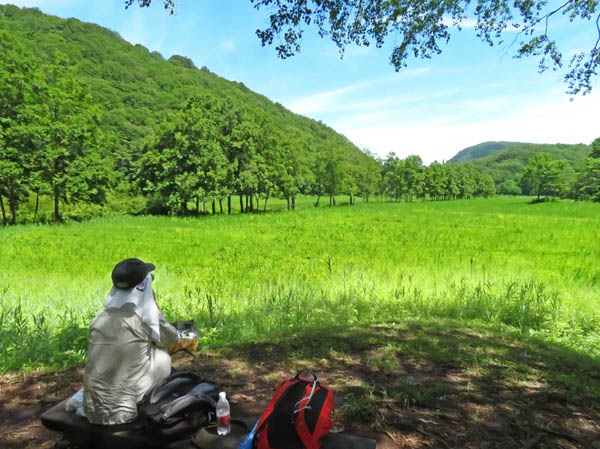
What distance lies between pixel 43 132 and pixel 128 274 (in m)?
30.6

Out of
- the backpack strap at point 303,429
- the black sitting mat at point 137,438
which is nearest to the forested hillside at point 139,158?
the black sitting mat at point 137,438

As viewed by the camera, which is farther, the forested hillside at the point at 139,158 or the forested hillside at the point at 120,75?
the forested hillside at the point at 120,75

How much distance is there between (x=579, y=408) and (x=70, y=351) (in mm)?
5929

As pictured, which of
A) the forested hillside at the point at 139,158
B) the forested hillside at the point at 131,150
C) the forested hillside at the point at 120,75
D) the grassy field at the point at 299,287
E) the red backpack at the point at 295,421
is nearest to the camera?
the red backpack at the point at 295,421

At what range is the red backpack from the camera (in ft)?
7.59

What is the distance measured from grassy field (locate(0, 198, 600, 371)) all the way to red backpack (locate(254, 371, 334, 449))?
104 inches

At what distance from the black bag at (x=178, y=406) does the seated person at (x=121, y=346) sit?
169 millimetres

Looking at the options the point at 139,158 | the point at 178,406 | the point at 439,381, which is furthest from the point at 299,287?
the point at 139,158

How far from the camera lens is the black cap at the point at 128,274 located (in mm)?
2477

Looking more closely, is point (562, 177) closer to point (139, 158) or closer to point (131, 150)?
point (139, 158)

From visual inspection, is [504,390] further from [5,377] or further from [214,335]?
[5,377]

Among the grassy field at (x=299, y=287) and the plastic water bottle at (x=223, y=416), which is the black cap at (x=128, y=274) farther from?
the grassy field at (x=299, y=287)

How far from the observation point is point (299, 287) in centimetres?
788

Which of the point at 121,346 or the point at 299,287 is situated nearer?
the point at 121,346
